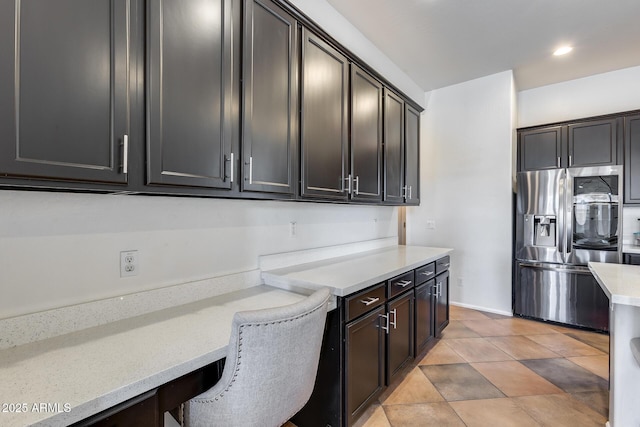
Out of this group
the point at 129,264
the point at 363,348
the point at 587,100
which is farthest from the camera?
the point at 587,100

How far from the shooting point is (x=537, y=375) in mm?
2408

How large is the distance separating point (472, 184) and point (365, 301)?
2920 millimetres

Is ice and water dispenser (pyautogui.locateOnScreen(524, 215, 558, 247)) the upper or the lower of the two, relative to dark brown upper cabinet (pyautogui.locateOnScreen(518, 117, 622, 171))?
lower

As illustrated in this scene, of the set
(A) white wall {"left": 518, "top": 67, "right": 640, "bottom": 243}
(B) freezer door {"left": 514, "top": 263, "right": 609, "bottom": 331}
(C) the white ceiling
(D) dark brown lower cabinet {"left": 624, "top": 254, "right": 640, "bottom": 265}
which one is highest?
(C) the white ceiling

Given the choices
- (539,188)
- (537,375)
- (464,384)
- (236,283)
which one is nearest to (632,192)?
(539,188)

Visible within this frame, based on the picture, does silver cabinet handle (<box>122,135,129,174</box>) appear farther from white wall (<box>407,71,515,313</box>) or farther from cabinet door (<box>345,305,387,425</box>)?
white wall (<box>407,71,515,313</box>)

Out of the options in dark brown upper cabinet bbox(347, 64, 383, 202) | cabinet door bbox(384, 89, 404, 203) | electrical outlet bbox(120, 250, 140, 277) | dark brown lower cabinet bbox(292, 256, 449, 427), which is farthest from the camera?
cabinet door bbox(384, 89, 404, 203)

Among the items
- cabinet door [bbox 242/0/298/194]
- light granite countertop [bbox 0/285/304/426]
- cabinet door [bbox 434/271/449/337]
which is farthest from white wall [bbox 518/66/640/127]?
light granite countertop [bbox 0/285/304/426]

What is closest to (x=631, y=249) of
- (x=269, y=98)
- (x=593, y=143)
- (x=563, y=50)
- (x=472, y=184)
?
(x=593, y=143)

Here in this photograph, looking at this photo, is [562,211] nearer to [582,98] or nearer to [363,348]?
[582,98]

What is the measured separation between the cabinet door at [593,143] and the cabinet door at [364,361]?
3284 mm

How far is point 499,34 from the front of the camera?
9.43ft

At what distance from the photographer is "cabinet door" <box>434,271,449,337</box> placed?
9.12 ft

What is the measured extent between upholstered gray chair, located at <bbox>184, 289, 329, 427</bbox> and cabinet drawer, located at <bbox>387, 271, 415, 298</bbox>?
104 cm
